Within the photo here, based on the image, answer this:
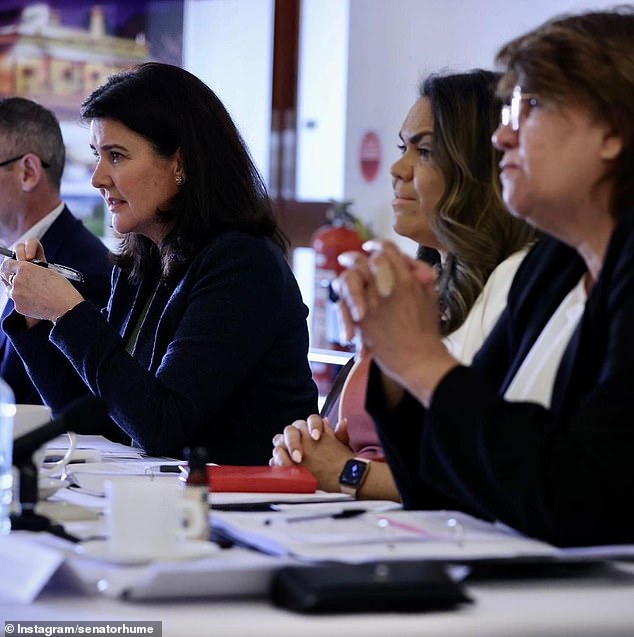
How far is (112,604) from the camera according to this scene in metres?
0.98

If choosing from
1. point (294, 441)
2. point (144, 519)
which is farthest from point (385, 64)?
point (144, 519)

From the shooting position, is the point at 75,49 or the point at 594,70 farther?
the point at 75,49

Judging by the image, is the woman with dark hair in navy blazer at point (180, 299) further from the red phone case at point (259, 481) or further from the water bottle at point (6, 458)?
the water bottle at point (6, 458)

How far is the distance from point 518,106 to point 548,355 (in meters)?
0.30

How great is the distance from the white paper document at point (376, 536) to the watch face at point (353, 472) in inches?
11.5

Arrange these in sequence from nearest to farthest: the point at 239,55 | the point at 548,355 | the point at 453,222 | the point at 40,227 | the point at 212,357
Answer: the point at 548,355, the point at 453,222, the point at 212,357, the point at 40,227, the point at 239,55

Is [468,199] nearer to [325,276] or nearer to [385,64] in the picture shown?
[325,276]

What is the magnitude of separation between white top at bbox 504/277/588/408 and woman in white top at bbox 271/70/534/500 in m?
0.39

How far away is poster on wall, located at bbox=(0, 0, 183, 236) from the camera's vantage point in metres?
6.31

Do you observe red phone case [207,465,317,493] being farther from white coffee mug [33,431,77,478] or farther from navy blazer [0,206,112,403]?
navy blazer [0,206,112,403]

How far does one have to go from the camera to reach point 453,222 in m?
2.02

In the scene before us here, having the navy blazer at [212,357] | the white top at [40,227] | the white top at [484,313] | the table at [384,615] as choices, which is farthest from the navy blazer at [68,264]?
the table at [384,615]

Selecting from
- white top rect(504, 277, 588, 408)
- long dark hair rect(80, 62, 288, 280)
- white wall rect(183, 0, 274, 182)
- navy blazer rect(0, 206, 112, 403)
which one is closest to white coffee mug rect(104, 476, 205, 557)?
white top rect(504, 277, 588, 408)

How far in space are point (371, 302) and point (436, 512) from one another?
0.28m
